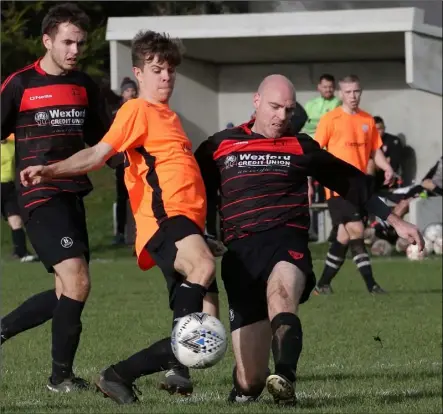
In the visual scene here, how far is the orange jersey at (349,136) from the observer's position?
14.8m

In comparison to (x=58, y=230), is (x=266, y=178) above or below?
above

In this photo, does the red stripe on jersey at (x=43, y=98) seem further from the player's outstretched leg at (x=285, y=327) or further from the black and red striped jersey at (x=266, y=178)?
the player's outstretched leg at (x=285, y=327)

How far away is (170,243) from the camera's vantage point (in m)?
7.35

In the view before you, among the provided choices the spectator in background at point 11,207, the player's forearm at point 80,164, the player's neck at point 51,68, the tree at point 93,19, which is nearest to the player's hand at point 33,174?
the player's forearm at point 80,164

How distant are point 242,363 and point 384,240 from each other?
1319 centimetres

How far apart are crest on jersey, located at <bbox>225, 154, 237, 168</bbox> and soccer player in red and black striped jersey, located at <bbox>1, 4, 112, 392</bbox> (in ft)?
3.34

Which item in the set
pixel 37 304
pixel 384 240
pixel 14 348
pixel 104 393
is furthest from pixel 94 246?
pixel 104 393

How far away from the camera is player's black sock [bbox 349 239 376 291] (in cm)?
1447

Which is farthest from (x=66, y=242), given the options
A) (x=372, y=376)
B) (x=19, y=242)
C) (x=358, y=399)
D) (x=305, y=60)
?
(x=305, y=60)

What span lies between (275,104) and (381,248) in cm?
1309

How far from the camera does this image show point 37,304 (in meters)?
8.67

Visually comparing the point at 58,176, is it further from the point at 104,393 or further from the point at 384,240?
the point at 384,240

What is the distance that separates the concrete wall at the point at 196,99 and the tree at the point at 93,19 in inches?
41.4

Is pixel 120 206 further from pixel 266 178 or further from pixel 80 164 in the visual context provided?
pixel 80 164
